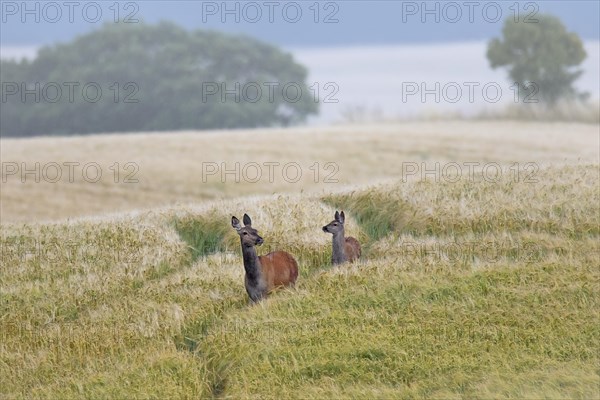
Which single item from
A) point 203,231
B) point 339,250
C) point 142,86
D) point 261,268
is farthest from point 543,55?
point 261,268

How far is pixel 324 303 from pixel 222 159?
18.7 m

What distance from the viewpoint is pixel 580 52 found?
141ft

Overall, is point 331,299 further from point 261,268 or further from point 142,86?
point 142,86

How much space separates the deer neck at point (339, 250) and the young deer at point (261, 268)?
0.78 meters

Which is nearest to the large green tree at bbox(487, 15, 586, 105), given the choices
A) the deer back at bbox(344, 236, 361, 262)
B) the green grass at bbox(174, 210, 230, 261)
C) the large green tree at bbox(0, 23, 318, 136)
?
the large green tree at bbox(0, 23, 318, 136)

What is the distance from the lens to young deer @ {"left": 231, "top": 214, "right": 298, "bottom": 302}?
396 inches

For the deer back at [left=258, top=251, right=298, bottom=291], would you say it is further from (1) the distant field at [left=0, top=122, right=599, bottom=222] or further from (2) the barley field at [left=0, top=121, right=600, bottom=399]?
(1) the distant field at [left=0, top=122, right=599, bottom=222]

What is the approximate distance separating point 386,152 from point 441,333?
21134 millimetres

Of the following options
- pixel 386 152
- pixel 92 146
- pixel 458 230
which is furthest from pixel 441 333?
pixel 92 146

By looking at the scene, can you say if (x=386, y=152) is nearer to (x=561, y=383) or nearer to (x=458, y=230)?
(x=458, y=230)

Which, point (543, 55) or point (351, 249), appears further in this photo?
point (543, 55)

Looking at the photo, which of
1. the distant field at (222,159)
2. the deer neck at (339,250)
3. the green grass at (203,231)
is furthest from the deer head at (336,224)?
the distant field at (222,159)

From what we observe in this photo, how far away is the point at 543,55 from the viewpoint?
42.9 meters

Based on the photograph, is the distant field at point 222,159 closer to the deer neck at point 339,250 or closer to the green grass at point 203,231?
the green grass at point 203,231
